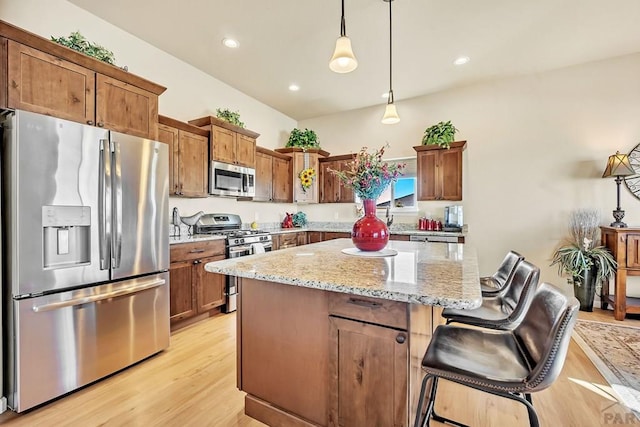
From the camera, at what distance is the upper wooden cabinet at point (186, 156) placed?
318 cm

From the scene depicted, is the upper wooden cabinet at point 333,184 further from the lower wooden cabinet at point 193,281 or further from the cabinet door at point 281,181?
the lower wooden cabinet at point 193,281

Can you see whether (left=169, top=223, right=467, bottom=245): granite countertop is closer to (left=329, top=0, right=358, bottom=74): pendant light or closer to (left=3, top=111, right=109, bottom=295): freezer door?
(left=3, top=111, right=109, bottom=295): freezer door

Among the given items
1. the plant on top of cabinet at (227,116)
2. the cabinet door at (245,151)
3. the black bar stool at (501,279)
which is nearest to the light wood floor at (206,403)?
the black bar stool at (501,279)

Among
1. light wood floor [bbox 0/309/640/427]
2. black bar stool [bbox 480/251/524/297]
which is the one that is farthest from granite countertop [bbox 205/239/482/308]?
light wood floor [bbox 0/309/640/427]

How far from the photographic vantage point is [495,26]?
293 cm

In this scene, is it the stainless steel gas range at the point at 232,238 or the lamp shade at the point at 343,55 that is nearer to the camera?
the lamp shade at the point at 343,55

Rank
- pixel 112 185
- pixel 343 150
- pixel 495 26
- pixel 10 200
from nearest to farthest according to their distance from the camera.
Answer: pixel 10 200 < pixel 112 185 < pixel 495 26 < pixel 343 150

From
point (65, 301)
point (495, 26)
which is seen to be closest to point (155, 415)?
point (65, 301)

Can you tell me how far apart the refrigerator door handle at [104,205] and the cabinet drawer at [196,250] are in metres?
0.77

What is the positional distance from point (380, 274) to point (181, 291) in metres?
Answer: 2.38

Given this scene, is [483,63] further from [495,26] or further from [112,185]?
[112,185]

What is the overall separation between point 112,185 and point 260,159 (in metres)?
2.66

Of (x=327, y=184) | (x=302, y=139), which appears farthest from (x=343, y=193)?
(x=302, y=139)

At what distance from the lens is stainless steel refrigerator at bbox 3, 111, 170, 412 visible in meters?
1.73
